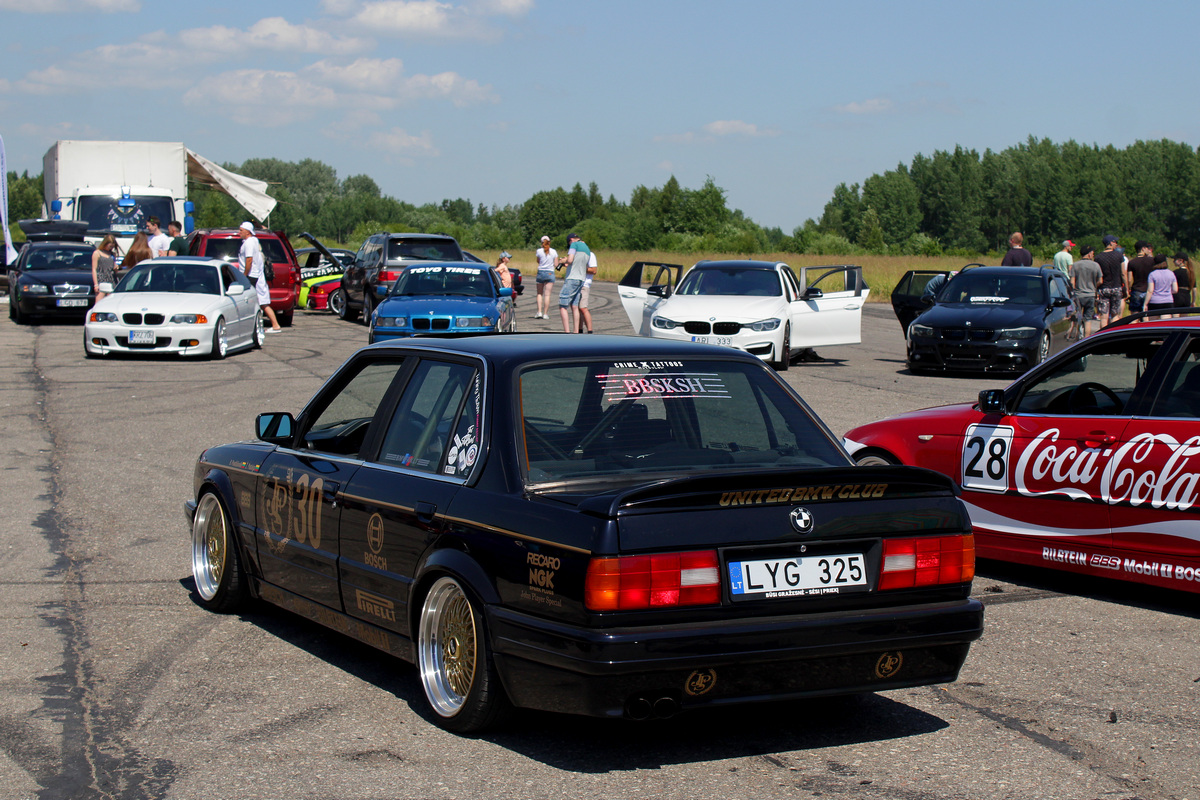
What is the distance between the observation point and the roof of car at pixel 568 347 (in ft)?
14.9

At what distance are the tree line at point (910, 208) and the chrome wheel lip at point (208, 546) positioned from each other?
313 ft

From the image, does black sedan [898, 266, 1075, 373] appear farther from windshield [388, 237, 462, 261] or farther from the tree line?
the tree line

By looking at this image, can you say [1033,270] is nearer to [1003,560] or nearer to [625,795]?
[1003,560]

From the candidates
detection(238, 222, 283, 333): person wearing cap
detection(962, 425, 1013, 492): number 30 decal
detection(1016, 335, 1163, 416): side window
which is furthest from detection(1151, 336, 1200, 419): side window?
detection(238, 222, 283, 333): person wearing cap

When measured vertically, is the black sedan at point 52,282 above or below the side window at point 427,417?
above

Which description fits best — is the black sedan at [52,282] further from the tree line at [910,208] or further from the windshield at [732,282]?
the tree line at [910,208]

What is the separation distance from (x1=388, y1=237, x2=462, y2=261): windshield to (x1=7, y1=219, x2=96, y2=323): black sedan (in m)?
5.94

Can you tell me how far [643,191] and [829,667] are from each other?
531ft

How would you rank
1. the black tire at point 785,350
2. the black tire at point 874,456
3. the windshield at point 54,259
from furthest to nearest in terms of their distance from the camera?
1. the windshield at point 54,259
2. the black tire at point 785,350
3. the black tire at point 874,456

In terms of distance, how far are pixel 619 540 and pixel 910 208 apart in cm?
15461

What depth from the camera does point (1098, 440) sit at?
6.25 m

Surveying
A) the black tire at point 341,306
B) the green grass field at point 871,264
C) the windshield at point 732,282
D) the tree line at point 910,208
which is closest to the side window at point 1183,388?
the windshield at point 732,282

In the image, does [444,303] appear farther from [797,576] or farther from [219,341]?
[797,576]

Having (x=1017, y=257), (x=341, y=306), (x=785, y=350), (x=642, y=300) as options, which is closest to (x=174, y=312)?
(x=642, y=300)
